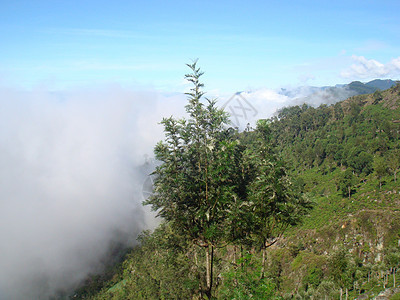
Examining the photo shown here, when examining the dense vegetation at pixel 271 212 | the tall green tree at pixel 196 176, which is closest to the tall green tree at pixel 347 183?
the dense vegetation at pixel 271 212

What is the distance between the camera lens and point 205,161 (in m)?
16.3

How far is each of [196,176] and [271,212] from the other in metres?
5.34

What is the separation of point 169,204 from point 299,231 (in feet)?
230

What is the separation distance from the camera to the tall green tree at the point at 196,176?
15.9 m

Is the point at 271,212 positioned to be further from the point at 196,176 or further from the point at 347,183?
the point at 347,183

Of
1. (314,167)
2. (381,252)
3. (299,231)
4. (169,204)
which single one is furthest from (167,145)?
(314,167)

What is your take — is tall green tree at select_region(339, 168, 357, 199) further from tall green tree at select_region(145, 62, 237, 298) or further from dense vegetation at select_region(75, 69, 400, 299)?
tall green tree at select_region(145, 62, 237, 298)

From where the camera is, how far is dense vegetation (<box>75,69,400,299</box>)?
52.8ft

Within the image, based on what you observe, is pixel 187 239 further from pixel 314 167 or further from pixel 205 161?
pixel 314 167

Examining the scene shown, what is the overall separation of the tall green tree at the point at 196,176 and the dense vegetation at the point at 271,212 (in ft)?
0.20

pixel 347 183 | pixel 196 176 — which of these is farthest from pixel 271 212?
pixel 347 183

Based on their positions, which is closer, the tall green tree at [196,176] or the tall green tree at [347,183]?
the tall green tree at [196,176]

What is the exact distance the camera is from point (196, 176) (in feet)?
55.1

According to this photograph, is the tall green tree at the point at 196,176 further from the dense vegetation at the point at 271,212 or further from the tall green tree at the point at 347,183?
the tall green tree at the point at 347,183
